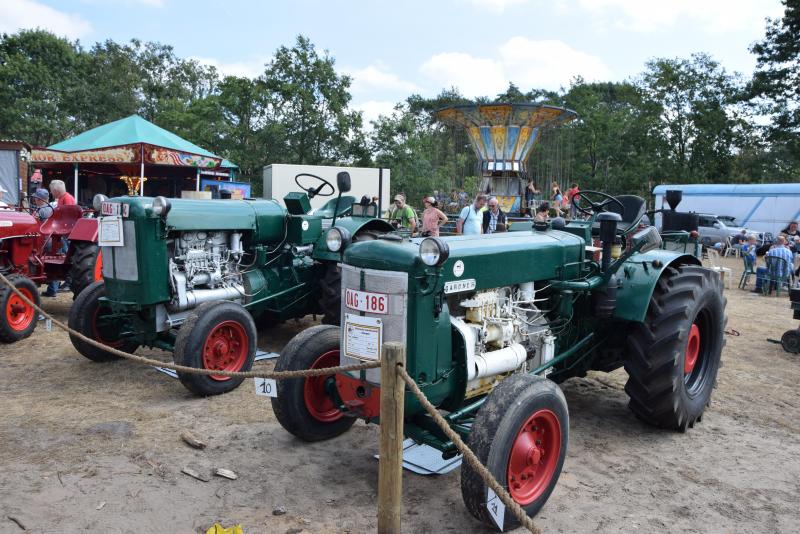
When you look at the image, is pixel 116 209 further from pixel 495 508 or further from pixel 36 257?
pixel 495 508

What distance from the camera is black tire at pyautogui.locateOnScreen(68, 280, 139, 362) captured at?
18.8 ft

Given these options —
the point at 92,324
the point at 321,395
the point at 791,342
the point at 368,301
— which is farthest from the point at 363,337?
the point at 791,342

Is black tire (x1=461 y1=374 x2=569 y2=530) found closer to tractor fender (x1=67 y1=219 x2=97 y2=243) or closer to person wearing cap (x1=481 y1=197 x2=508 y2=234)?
tractor fender (x1=67 y1=219 x2=97 y2=243)

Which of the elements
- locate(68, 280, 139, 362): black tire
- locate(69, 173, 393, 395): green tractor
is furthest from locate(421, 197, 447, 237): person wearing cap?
locate(68, 280, 139, 362): black tire

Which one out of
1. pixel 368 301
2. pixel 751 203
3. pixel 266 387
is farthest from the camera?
pixel 751 203

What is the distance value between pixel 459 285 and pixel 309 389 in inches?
49.2

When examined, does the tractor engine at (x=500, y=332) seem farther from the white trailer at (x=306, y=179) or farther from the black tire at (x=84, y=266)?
the white trailer at (x=306, y=179)

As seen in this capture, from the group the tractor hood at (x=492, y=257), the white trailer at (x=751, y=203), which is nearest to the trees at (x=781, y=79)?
the white trailer at (x=751, y=203)

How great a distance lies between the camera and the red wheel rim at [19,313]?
660cm

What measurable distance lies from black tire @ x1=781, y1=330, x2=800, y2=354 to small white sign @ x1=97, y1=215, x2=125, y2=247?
Answer: 697cm

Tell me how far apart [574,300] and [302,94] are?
83.7ft

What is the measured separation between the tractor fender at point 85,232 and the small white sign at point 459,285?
543 centimetres

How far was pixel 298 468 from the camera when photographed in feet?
11.9

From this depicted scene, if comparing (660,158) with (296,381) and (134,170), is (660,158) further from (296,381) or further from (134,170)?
(296,381)
